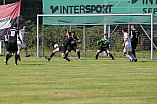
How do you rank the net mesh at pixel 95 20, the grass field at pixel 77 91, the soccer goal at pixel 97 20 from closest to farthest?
the grass field at pixel 77 91, the soccer goal at pixel 97 20, the net mesh at pixel 95 20

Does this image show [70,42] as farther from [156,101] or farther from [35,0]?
[156,101]

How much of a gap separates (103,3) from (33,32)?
886 cm

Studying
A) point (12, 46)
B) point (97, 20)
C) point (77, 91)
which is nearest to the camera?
point (77, 91)

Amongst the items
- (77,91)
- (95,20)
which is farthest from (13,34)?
(95,20)

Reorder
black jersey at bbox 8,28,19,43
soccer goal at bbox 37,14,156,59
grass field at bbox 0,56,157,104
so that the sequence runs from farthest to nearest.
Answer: soccer goal at bbox 37,14,156,59 → black jersey at bbox 8,28,19,43 → grass field at bbox 0,56,157,104

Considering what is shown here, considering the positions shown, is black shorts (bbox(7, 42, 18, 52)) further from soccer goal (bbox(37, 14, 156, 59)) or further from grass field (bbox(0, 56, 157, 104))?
soccer goal (bbox(37, 14, 156, 59))

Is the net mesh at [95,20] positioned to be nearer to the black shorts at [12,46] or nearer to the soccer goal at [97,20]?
the soccer goal at [97,20]

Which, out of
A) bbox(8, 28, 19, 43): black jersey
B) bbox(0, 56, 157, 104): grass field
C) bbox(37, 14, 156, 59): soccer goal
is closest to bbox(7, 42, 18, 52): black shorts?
bbox(8, 28, 19, 43): black jersey

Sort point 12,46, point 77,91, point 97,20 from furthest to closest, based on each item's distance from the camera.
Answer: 1. point 97,20
2. point 12,46
3. point 77,91

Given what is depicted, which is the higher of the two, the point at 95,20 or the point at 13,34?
the point at 95,20

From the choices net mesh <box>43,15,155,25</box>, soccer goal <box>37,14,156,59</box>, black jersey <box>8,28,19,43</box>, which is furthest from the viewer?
net mesh <box>43,15,155,25</box>

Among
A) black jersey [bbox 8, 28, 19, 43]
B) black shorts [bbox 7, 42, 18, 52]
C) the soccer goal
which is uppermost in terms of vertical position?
the soccer goal

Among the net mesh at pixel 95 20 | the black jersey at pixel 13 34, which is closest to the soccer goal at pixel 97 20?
the net mesh at pixel 95 20

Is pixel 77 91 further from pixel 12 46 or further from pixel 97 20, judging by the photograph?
pixel 97 20
